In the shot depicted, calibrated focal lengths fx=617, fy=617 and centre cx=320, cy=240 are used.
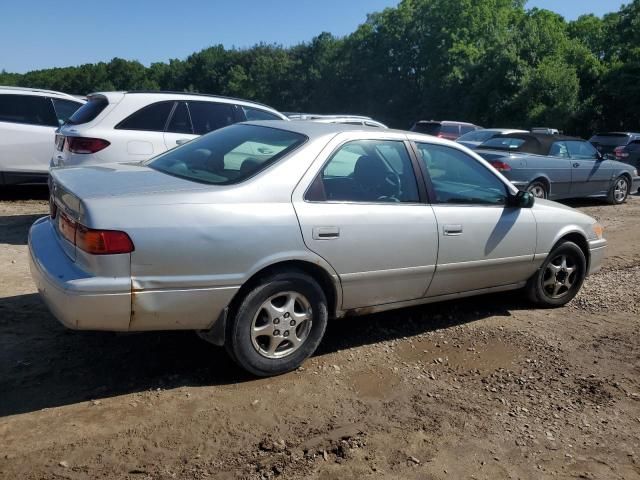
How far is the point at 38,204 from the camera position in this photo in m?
9.77

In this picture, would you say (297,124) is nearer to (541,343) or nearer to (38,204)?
(541,343)

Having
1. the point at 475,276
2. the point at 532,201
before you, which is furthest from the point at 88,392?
the point at 532,201

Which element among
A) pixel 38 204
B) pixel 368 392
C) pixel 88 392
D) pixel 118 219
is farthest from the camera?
pixel 38 204

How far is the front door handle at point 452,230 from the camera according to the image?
14.9ft

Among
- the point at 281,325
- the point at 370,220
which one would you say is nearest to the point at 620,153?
the point at 370,220

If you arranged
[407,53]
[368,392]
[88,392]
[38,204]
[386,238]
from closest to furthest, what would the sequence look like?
1. [88,392]
2. [368,392]
3. [386,238]
4. [38,204]
5. [407,53]

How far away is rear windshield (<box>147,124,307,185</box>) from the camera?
13.0ft

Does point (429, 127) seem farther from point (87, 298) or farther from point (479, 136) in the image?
point (87, 298)

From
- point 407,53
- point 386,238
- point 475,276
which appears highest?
point 407,53

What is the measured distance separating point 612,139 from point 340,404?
64.5ft

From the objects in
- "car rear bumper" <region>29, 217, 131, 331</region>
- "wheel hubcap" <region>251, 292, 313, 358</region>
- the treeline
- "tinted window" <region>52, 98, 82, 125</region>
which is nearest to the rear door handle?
"wheel hubcap" <region>251, 292, 313, 358</region>

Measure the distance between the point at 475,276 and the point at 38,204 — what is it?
7.57 meters

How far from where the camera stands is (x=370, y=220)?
4.13 m

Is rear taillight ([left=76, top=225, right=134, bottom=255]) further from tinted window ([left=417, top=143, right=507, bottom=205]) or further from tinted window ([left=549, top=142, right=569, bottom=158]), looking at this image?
tinted window ([left=549, top=142, right=569, bottom=158])
